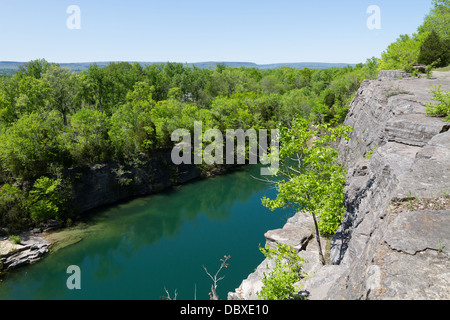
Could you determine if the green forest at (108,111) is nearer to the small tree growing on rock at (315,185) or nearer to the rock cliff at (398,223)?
the small tree growing on rock at (315,185)

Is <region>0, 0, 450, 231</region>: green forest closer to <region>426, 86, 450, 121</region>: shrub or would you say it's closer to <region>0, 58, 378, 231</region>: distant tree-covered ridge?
<region>0, 58, 378, 231</region>: distant tree-covered ridge

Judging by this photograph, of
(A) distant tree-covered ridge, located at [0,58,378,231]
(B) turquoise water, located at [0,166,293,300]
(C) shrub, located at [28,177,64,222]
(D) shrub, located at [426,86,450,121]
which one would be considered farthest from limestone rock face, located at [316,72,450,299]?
(C) shrub, located at [28,177,64,222]

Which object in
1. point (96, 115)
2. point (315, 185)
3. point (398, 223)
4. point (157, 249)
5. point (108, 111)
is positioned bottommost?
point (157, 249)

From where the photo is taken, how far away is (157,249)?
2469cm

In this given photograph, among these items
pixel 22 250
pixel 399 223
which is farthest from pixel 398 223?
pixel 22 250

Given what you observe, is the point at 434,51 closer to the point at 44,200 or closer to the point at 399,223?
the point at 399,223

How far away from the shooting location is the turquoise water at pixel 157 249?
63.4ft

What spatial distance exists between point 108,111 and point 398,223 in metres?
47.5

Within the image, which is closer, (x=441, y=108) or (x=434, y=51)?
(x=441, y=108)

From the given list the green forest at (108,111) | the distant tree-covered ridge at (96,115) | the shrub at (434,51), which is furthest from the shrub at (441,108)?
the shrub at (434,51)

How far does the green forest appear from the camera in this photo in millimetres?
26656

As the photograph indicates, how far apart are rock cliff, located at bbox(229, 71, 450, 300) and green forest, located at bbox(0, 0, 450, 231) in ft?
10.8

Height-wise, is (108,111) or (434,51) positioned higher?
(434,51)

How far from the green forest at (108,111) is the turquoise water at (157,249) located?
552cm
